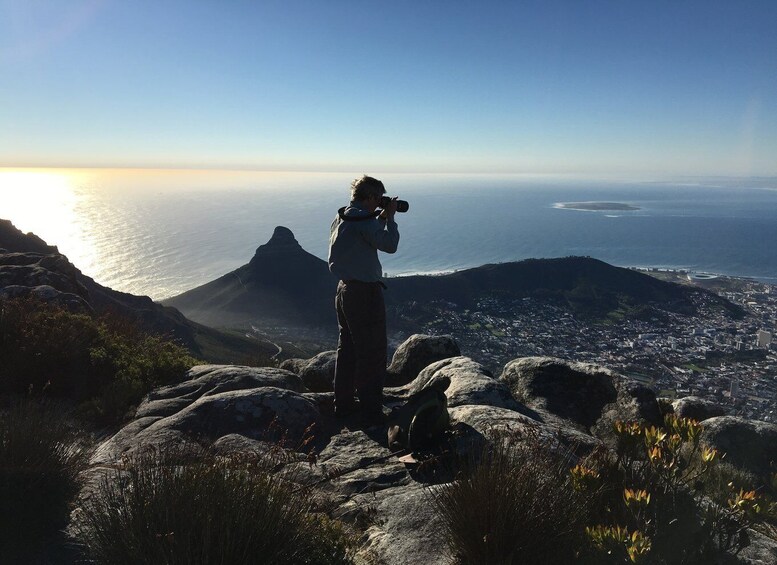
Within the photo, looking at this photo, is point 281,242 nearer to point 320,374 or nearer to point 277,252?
point 277,252

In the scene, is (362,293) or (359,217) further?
(362,293)

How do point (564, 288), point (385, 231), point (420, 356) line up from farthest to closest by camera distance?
1. point (564, 288)
2. point (420, 356)
3. point (385, 231)

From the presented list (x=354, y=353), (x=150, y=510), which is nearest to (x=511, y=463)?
(x=150, y=510)

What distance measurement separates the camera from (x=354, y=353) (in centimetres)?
668

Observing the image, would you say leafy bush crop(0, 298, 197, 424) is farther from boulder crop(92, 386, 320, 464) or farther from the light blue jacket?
the light blue jacket

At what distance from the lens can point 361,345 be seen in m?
6.33

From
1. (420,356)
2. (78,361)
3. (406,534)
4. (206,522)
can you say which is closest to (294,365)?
(420,356)

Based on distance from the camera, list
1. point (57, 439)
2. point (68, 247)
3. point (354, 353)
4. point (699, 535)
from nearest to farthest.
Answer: point (699, 535) → point (57, 439) → point (354, 353) → point (68, 247)

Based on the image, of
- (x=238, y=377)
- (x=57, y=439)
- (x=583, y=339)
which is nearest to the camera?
(x=57, y=439)

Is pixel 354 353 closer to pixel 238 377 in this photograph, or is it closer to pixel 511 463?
pixel 238 377

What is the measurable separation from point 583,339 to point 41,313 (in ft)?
270

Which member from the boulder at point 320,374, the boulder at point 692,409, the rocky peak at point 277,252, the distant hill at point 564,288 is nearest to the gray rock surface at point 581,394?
the boulder at point 692,409

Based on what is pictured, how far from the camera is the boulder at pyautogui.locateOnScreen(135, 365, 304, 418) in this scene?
6891 mm

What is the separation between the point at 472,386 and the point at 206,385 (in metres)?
4.51
